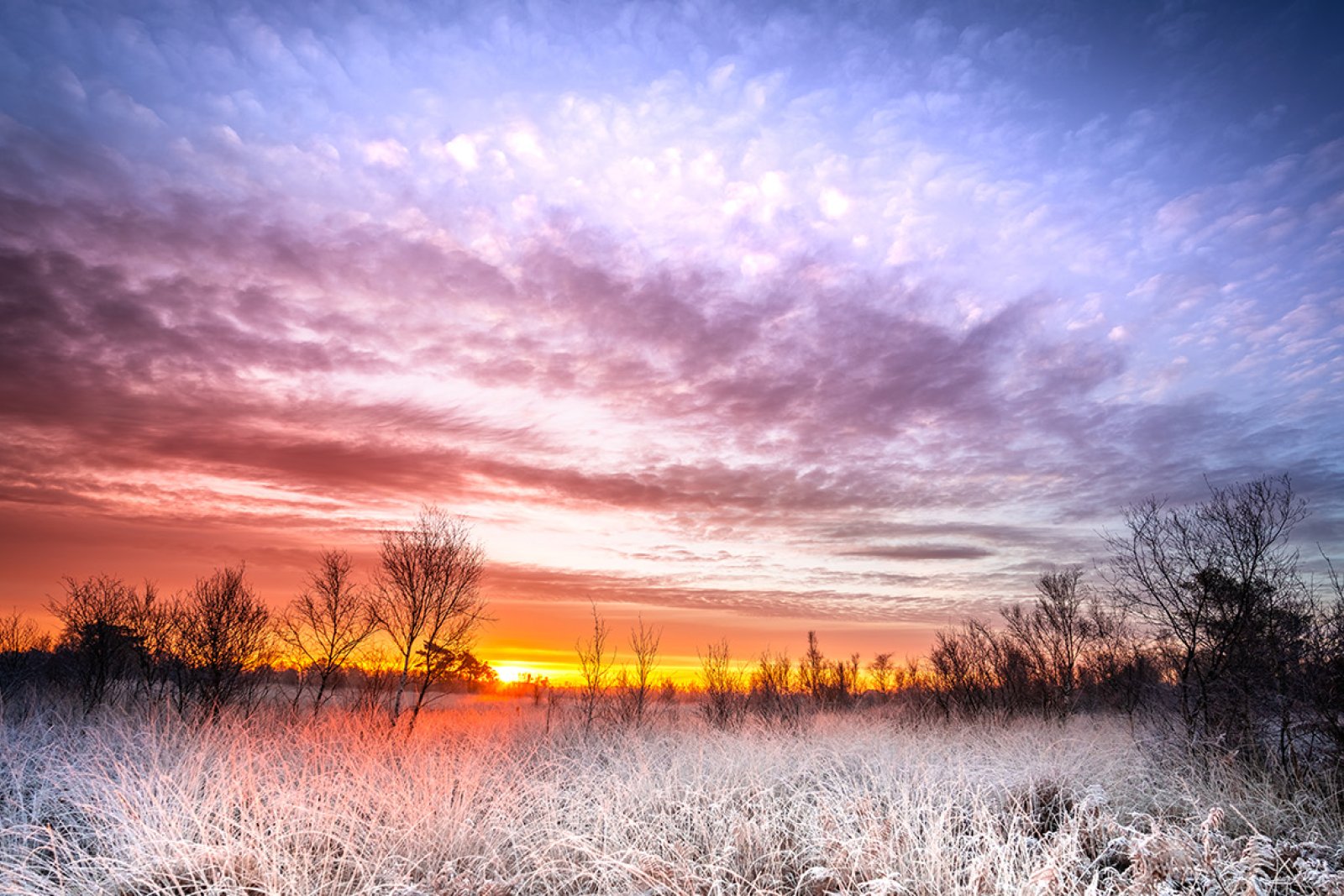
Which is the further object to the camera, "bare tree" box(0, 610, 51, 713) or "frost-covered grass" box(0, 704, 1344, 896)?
"bare tree" box(0, 610, 51, 713)

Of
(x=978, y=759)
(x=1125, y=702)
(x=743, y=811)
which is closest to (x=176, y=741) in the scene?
(x=743, y=811)

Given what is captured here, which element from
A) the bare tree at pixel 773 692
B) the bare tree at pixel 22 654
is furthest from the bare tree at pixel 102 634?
the bare tree at pixel 773 692

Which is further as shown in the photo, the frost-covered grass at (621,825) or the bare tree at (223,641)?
the bare tree at (223,641)

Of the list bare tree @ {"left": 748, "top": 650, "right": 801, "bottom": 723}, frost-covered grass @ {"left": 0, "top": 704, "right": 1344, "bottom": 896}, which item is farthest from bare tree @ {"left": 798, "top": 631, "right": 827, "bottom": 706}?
frost-covered grass @ {"left": 0, "top": 704, "right": 1344, "bottom": 896}

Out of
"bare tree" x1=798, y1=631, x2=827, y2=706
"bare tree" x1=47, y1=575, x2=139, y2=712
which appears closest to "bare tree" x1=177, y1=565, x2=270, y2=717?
"bare tree" x1=47, y1=575, x2=139, y2=712

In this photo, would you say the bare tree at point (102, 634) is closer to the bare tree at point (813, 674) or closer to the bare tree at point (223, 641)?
the bare tree at point (223, 641)

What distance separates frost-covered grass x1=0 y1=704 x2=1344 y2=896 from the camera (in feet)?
20.5

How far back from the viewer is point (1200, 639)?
1375cm

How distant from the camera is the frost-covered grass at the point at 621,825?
6234mm

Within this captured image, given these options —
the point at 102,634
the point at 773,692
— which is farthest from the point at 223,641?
the point at 773,692

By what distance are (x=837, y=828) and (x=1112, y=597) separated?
1163 cm

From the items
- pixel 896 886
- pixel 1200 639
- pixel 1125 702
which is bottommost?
pixel 1125 702

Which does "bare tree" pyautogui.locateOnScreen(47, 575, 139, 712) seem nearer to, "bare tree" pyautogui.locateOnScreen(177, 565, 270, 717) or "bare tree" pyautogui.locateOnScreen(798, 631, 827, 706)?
"bare tree" pyautogui.locateOnScreen(177, 565, 270, 717)

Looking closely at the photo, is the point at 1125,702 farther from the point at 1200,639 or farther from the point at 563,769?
the point at 563,769
